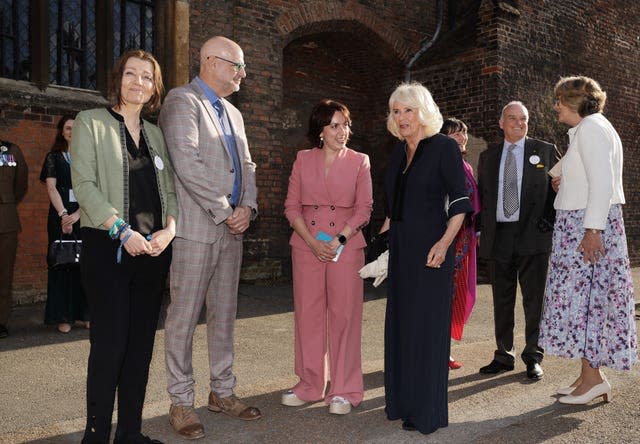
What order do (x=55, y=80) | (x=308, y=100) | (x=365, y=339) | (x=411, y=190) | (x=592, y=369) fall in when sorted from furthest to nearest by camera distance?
1. (x=308, y=100)
2. (x=55, y=80)
3. (x=365, y=339)
4. (x=592, y=369)
5. (x=411, y=190)

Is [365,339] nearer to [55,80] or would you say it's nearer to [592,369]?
[592,369]

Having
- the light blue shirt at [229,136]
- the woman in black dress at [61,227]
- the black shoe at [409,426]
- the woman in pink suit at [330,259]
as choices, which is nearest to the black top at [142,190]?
the light blue shirt at [229,136]

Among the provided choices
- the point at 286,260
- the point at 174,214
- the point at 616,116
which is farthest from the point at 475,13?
the point at 174,214

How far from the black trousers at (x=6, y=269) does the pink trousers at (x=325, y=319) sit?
3.29 meters

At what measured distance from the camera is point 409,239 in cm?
350

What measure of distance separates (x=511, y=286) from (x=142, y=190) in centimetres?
314

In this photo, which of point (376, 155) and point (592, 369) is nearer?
point (592, 369)

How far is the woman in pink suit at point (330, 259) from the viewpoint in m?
3.86

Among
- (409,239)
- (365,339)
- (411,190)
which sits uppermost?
(411,190)

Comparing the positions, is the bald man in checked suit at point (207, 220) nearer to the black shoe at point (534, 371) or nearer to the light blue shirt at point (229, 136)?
the light blue shirt at point (229, 136)

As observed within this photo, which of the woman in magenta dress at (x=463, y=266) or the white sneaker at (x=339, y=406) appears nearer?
the white sneaker at (x=339, y=406)

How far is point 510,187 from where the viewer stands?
484cm

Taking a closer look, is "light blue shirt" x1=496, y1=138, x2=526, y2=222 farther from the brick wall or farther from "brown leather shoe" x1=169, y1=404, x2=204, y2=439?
the brick wall

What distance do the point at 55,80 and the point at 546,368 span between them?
6.44 m
